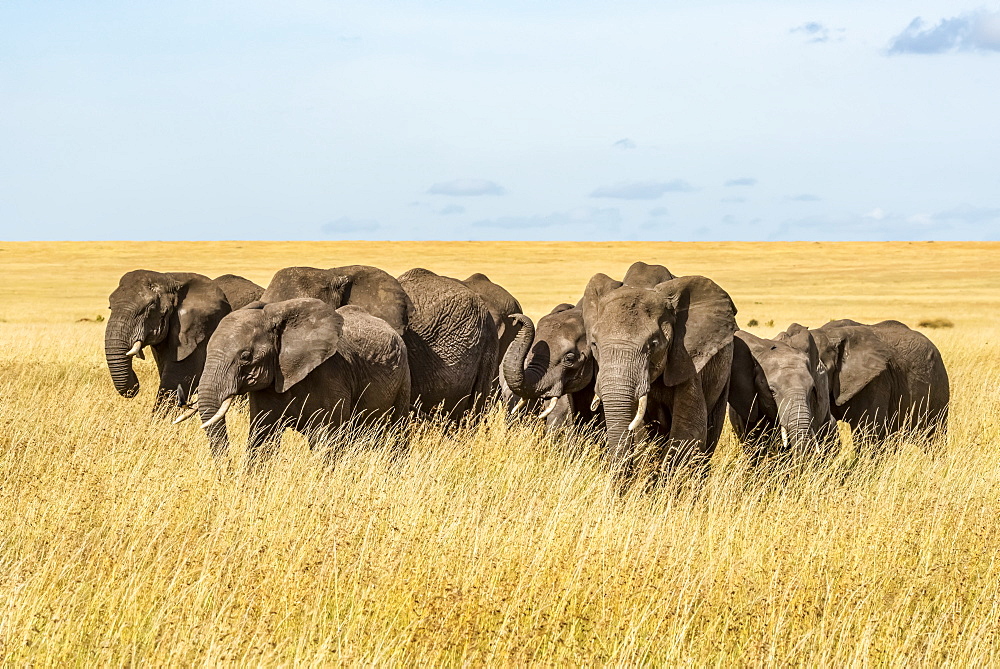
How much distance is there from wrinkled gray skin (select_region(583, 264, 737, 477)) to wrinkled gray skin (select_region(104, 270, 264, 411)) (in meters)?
6.58

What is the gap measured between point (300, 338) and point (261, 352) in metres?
0.34

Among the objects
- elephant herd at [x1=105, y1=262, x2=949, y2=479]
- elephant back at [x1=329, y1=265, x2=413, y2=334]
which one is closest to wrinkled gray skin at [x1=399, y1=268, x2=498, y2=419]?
elephant herd at [x1=105, y1=262, x2=949, y2=479]

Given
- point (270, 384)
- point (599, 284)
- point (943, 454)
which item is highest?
point (599, 284)

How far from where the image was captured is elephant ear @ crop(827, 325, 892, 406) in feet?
35.8

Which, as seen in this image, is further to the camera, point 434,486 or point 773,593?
point 434,486

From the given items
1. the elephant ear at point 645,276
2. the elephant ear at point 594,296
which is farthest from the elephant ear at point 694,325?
the elephant ear at point 645,276

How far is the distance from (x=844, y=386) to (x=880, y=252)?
10286 centimetres

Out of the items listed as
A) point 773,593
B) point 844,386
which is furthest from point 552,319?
→ point 773,593

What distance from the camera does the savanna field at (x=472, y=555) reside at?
5.20 m

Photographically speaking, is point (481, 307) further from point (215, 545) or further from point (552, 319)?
point (215, 545)

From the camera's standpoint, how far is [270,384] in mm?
8859

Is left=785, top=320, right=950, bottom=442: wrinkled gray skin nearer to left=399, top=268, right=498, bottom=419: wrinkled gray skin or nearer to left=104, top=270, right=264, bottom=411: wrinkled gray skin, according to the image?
left=399, top=268, right=498, bottom=419: wrinkled gray skin

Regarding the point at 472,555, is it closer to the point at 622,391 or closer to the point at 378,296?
the point at 622,391

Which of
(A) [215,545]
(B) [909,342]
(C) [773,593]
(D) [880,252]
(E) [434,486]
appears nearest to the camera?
(C) [773,593]
